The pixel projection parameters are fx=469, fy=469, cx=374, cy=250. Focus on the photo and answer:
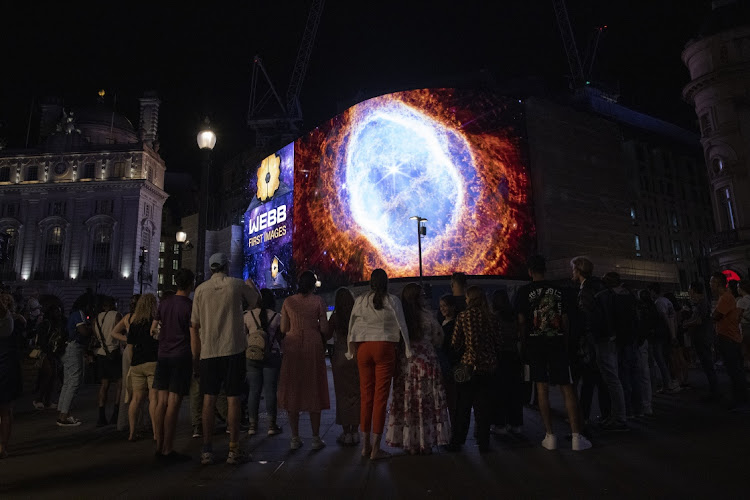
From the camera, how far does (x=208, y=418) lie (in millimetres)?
4969

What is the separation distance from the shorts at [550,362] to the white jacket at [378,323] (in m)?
1.49

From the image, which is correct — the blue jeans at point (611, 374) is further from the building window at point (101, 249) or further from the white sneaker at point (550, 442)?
the building window at point (101, 249)

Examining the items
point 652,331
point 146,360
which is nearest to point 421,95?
point 652,331

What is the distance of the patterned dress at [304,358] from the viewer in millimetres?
5590

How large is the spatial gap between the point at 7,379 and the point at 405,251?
28.3 m

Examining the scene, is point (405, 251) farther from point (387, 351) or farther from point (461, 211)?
point (387, 351)

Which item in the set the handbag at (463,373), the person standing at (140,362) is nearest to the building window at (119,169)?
the person standing at (140,362)

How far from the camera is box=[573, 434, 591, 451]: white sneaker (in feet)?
16.6

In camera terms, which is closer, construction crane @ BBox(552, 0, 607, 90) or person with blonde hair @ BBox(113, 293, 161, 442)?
person with blonde hair @ BBox(113, 293, 161, 442)

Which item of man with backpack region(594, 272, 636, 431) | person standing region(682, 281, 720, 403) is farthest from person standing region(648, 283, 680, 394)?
man with backpack region(594, 272, 636, 431)

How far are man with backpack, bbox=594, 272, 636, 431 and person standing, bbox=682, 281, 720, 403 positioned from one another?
109 inches

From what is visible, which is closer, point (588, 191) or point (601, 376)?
point (601, 376)

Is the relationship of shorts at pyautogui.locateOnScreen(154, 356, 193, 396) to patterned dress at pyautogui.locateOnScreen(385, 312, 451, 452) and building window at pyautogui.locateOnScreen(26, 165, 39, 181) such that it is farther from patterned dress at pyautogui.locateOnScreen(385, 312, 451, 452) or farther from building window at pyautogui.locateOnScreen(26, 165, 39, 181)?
building window at pyautogui.locateOnScreen(26, 165, 39, 181)

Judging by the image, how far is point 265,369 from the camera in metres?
6.78
